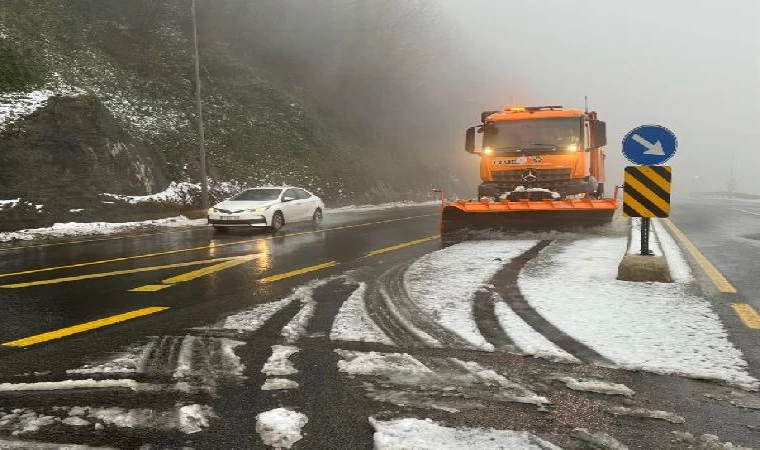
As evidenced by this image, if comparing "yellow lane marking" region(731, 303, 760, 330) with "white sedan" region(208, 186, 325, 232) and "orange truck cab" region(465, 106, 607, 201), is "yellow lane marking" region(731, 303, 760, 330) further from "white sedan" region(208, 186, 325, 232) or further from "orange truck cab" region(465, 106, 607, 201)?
"white sedan" region(208, 186, 325, 232)

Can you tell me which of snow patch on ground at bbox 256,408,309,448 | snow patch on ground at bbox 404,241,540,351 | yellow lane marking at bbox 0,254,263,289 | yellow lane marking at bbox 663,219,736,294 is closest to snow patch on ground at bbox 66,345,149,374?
snow patch on ground at bbox 256,408,309,448

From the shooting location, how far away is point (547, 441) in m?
2.66

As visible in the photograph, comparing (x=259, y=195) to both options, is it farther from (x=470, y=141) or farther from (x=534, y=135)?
(x=534, y=135)

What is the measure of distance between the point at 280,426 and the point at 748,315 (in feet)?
15.6

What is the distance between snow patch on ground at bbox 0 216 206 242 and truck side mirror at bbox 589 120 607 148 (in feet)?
43.9

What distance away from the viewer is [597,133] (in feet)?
40.2

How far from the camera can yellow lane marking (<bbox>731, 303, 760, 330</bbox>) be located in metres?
4.84

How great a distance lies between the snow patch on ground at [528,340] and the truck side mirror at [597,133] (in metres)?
8.29

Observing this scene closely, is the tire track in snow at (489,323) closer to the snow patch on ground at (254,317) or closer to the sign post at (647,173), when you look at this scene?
the snow patch on ground at (254,317)

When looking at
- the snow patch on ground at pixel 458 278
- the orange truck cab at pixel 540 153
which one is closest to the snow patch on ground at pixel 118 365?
the snow patch on ground at pixel 458 278

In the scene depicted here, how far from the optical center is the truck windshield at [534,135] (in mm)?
12219

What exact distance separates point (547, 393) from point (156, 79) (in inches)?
1232

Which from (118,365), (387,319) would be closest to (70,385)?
(118,365)

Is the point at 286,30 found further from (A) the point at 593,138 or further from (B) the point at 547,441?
(B) the point at 547,441
